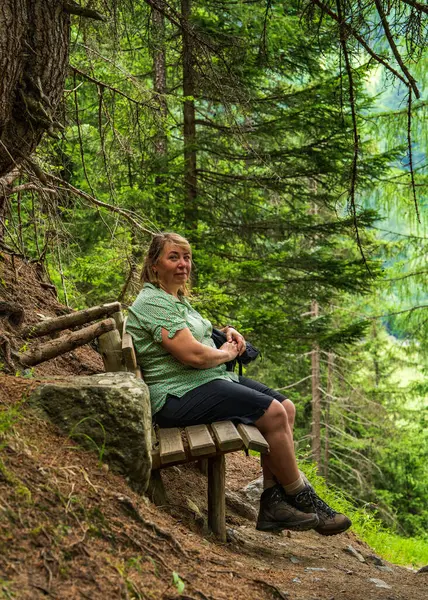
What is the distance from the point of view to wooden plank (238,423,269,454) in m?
3.56

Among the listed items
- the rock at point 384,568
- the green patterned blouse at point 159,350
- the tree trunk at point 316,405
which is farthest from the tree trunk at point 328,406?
the green patterned blouse at point 159,350

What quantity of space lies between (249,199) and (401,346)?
8.34 meters

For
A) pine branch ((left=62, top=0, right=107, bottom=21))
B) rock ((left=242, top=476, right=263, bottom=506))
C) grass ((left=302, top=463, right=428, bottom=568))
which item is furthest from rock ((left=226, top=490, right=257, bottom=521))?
pine branch ((left=62, top=0, right=107, bottom=21))

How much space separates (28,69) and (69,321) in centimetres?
167

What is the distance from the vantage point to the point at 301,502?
13.0ft

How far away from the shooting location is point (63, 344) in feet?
14.3

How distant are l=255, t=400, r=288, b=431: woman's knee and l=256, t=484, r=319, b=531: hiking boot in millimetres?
409

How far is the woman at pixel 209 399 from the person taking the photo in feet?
12.7

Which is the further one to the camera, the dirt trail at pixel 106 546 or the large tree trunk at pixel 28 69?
the large tree trunk at pixel 28 69

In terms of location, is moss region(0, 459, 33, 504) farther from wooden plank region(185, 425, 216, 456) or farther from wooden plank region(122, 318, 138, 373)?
wooden plank region(122, 318, 138, 373)

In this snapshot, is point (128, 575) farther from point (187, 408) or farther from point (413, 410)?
point (413, 410)

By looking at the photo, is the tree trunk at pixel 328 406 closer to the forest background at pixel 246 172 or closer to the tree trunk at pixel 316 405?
the tree trunk at pixel 316 405

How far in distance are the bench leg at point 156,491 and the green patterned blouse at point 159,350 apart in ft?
1.45

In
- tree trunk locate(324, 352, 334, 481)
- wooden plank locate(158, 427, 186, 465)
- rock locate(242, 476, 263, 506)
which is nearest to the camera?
wooden plank locate(158, 427, 186, 465)
